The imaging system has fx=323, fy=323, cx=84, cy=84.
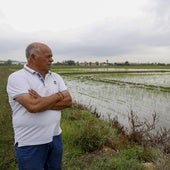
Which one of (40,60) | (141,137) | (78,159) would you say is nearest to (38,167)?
(40,60)

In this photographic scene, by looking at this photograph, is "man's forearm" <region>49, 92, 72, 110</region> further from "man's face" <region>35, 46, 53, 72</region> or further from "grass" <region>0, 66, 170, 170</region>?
"grass" <region>0, 66, 170, 170</region>

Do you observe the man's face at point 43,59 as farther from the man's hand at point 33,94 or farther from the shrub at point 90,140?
the shrub at point 90,140

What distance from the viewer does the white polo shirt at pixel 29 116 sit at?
2.91m

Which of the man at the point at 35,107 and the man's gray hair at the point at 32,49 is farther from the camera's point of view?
the man's gray hair at the point at 32,49

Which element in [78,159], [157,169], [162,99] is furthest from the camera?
[162,99]

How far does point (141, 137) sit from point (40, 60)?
408cm

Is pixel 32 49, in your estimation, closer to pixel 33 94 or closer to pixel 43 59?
pixel 43 59

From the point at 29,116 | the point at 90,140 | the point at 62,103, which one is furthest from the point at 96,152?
the point at 29,116

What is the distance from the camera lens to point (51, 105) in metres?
2.95

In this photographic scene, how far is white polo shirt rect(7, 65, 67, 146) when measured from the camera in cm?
291

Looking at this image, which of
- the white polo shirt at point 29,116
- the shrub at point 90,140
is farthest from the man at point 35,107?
the shrub at point 90,140

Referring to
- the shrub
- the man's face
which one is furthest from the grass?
the man's face

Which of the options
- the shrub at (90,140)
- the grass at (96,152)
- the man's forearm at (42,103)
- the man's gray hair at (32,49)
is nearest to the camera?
the man's forearm at (42,103)

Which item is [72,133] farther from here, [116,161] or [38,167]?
[38,167]
